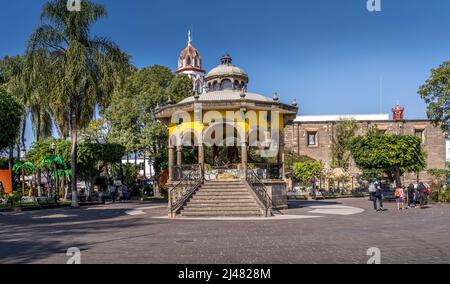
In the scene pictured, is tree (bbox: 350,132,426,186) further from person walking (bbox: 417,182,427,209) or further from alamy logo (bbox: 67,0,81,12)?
alamy logo (bbox: 67,0,81,12)

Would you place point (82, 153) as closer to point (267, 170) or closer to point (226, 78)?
point (226, 78)

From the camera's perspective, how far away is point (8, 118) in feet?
111

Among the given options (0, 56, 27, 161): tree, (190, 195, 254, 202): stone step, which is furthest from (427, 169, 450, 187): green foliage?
(0, 56, 27, 161): tree

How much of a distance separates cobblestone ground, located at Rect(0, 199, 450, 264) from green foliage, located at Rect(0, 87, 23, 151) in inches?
690

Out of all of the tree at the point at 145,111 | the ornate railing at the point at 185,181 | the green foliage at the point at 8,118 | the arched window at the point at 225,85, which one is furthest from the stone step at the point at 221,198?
the tree at the point at 145,111

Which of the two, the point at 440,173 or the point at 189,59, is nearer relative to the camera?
the point at 440,173

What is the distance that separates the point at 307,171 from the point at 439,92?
17930 millimetres

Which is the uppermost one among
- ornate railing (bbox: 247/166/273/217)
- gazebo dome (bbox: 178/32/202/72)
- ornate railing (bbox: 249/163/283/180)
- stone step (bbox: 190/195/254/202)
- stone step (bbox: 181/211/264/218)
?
gazebo dome (bbox: 178/32/202/72)

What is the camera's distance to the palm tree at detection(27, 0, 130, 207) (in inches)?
1139

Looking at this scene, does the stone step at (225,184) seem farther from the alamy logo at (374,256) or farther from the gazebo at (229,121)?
the alamy logo at (374,256)

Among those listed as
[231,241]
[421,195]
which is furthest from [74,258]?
[421,195]

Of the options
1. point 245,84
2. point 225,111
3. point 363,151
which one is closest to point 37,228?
point 225,111
